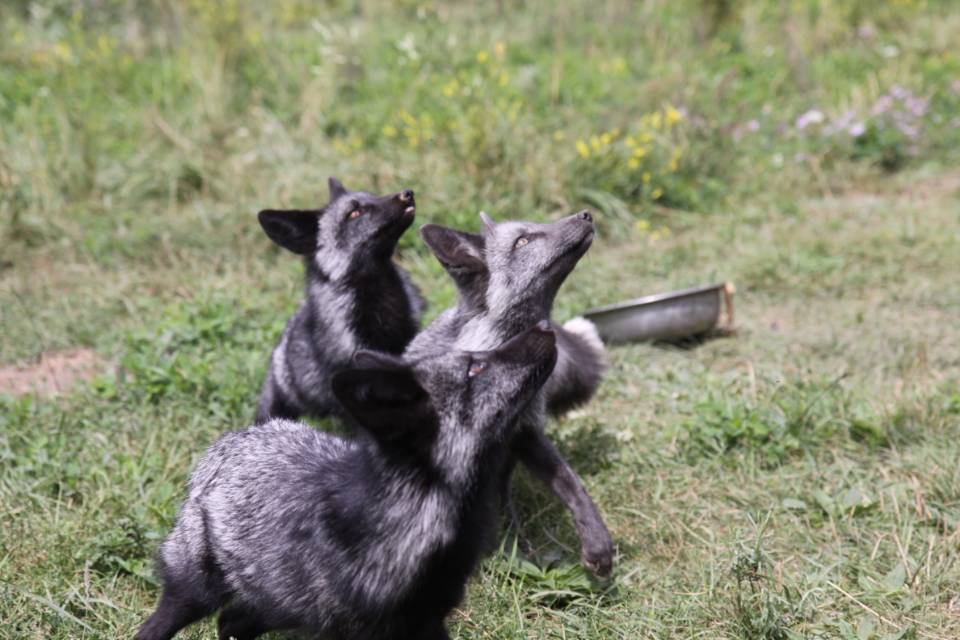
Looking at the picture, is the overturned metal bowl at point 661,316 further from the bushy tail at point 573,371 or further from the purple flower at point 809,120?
the purple flower at point 809,120

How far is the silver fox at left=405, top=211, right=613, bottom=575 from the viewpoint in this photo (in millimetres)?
3826

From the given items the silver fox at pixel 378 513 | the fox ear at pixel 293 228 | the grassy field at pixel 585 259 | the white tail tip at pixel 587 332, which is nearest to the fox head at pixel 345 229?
the fox ear at pixel 293 228

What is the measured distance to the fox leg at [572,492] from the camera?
11.9 feet

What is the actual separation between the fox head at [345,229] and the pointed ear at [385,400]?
1.91 metres

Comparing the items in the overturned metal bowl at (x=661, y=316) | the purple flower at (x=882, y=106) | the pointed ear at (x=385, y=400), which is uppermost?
the pointed ear at (x=385, y=400)

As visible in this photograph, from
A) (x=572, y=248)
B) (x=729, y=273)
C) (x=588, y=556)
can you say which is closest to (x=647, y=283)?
(x=729, y=273)

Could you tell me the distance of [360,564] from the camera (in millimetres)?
2764

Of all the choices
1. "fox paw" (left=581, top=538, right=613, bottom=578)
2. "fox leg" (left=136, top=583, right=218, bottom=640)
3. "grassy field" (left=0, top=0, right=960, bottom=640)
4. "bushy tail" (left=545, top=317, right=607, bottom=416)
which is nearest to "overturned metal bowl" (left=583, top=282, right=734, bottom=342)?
"grassy field" (left=0, top=0, right=960, bottom=640)

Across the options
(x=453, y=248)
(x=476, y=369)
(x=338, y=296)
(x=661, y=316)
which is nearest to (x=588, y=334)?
(x=661, y=316)

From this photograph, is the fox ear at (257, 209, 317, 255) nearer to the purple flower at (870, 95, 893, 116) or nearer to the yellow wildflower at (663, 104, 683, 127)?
the yellow wildflower at (663, 104, 683, 127)

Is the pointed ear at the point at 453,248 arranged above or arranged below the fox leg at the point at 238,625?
above

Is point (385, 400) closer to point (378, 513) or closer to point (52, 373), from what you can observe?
point (378, 513)

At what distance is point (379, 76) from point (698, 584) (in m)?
7.31

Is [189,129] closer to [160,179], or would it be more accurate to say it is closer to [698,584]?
[160,179]
